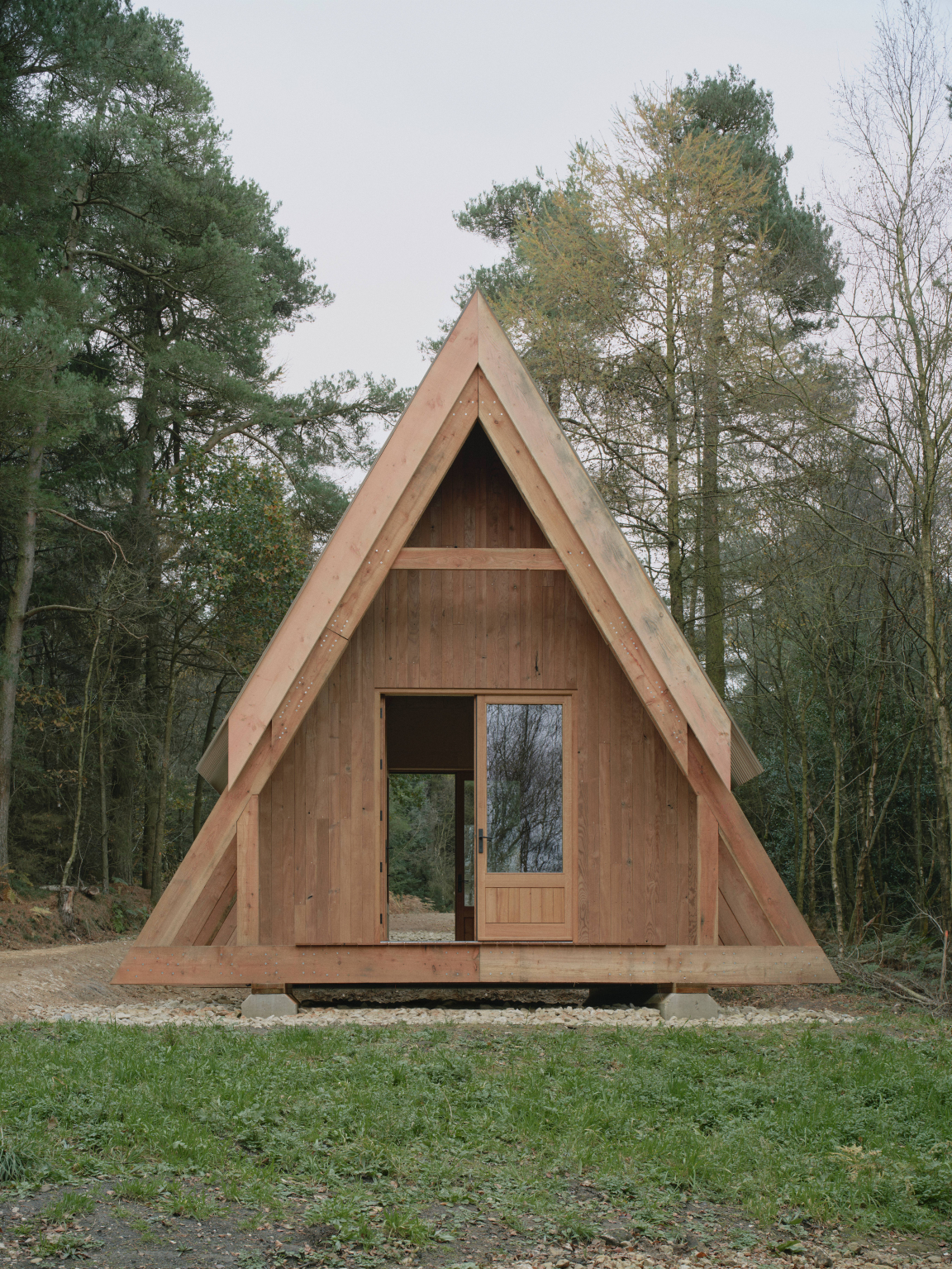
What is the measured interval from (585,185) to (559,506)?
21.6 ft

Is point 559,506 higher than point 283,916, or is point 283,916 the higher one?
point 559,506

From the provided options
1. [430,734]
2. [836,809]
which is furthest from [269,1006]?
[836,809]

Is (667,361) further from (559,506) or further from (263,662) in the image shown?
(263,662)

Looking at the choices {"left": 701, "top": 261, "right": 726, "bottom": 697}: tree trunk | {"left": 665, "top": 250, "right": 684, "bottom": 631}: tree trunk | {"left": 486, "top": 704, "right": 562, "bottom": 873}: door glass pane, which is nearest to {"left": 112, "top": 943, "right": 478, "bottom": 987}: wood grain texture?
{"left": 486, "top": 704, "right": 562, "bottom": 873}: door glass pane

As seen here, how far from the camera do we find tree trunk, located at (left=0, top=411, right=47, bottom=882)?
13688 mm

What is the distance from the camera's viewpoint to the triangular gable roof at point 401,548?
7379 millimetres

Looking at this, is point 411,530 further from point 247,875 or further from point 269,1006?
point 269,1006

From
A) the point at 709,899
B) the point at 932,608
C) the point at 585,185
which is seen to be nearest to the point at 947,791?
the point at 932,608

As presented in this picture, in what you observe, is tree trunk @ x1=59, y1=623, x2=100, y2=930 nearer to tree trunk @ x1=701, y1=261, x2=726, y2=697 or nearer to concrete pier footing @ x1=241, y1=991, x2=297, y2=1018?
concrete pier footing @ x1=241, y1=991, x2=297, y2=1018

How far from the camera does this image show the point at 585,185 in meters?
12.5

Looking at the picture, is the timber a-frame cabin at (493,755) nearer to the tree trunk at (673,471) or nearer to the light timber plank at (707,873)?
the light timber plank at (707,873)

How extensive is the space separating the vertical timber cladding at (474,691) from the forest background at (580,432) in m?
2.33

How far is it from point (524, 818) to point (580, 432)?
6531 mm

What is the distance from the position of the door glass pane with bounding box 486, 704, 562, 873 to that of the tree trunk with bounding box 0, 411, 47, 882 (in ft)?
26.1
